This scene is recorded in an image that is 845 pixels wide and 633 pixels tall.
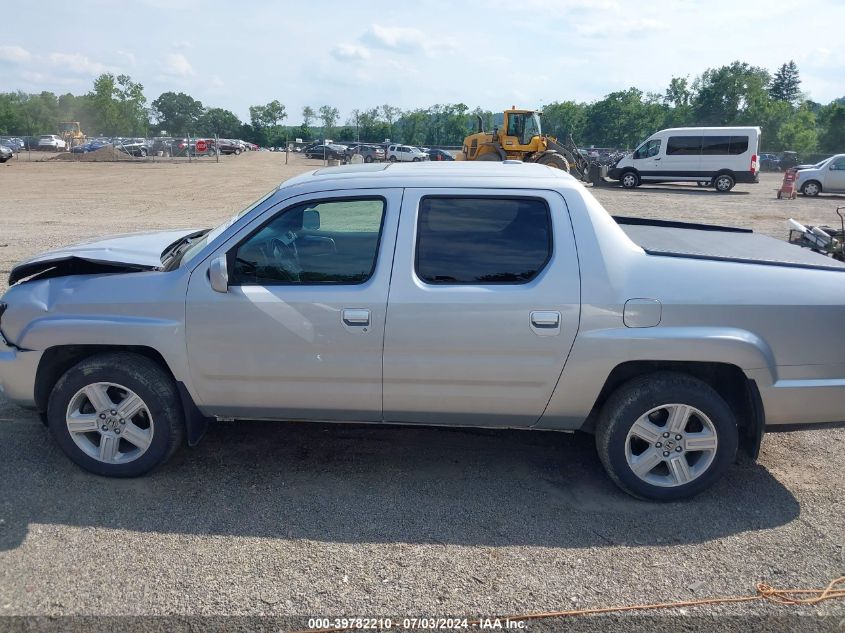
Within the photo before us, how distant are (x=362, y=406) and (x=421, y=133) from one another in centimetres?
9033

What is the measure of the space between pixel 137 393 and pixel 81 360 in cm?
48

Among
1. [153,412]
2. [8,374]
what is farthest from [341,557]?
[8,374]

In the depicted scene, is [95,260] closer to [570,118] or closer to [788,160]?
[788,160]

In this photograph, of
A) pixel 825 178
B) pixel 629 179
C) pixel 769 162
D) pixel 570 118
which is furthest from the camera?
pixel 570 118

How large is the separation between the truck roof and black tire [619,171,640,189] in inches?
1074

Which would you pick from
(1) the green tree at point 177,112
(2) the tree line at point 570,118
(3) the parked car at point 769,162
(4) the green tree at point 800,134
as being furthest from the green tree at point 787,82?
(1) the green tree at point 177,112

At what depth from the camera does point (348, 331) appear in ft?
12.7

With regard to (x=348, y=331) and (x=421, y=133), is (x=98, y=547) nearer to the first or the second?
(x=348, y=331)

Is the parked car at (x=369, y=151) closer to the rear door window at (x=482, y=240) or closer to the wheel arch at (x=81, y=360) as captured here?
the wheel arch at (x=81, y=360)

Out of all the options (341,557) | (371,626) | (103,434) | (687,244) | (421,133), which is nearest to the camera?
(371,626)

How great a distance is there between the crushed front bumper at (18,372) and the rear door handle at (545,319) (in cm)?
286

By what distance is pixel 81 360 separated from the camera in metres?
4.23

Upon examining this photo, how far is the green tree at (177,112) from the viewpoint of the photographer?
112 meters

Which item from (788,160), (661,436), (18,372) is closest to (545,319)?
(661,436)
